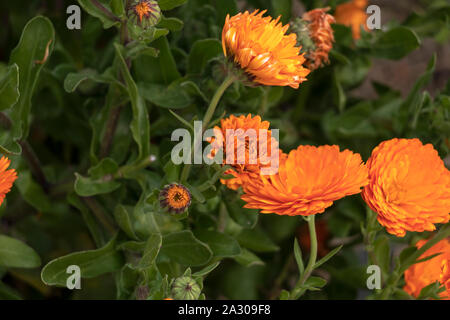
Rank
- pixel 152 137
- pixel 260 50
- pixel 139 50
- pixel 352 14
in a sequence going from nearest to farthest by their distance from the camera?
pixel 260 50
pixel 139 50
pixel 152 137
pixel 352 14

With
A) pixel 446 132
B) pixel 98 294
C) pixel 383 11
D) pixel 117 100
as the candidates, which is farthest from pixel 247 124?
pixel 383 11

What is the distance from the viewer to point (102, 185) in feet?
2.76

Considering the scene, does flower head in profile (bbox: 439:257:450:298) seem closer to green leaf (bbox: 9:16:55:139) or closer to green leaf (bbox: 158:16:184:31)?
green leaf (bbox: 158:16:184:31)

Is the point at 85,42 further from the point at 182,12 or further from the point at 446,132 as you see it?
the point at 446,132

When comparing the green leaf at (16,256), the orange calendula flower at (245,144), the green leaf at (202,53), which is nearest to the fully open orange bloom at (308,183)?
the orange calendula flower at (245,144)

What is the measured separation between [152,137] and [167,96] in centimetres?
14

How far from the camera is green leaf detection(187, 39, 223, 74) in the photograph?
822 mm

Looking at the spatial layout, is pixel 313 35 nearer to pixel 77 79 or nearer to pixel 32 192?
pixel 77 79

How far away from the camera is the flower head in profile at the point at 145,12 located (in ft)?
2.18

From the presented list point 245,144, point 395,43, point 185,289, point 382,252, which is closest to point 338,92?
point 395,43

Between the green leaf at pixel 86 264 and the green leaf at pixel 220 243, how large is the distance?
12 cm

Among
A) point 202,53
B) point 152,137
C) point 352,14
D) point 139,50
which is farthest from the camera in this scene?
point 352,14

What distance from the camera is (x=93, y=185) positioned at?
2.74ft
